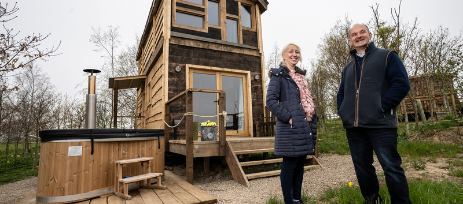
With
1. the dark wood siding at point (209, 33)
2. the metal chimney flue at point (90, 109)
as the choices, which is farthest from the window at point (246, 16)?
the metal chimney flue at point (90, 109)

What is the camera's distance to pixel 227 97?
6.65 metres

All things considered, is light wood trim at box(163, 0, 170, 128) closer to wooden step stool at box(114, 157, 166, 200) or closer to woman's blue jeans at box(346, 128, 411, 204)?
wooden step stool at box(114, 157, 166, 200)

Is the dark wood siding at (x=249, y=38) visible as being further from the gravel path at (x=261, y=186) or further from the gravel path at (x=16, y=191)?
the gravel path at (x=16, y=191)

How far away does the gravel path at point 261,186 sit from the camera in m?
3.23

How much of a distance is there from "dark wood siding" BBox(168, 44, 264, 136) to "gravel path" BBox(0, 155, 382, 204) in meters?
1.98

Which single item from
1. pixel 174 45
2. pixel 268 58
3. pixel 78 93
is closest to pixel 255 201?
pixel 174 45

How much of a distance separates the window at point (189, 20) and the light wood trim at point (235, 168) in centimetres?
372

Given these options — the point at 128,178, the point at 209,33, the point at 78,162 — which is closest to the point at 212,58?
the point at 209,33

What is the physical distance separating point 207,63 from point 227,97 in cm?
105

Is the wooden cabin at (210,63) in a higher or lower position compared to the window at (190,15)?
lower

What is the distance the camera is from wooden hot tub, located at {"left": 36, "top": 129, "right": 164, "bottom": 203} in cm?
280

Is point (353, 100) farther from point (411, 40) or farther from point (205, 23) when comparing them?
point (411, 40)

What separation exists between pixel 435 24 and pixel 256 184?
7412 mm

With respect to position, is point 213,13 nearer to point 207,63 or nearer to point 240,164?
point 207,63
